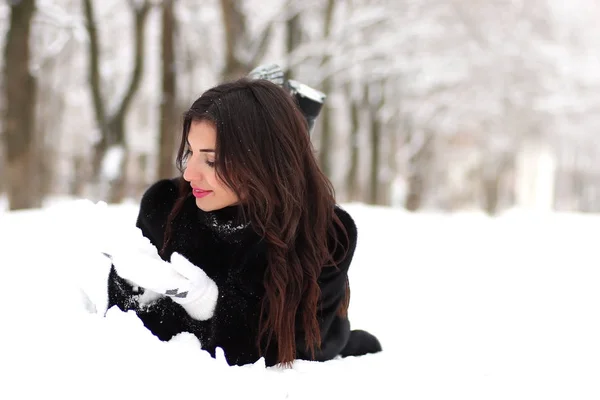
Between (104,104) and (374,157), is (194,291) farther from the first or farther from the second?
(374,157)

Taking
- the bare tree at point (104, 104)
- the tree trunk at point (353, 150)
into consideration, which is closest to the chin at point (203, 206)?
the bare tree at point (104, 104)

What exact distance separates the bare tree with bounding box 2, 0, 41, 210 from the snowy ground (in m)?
2.76

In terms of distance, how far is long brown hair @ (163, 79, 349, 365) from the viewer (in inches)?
91.5

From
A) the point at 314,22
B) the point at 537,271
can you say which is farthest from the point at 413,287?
the point at 314,22

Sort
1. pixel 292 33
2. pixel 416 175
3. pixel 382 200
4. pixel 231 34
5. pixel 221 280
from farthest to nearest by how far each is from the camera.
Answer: pixel 382 200
pixel 416 175
pixel 292 33
pixel 231 34
pixel 221 280

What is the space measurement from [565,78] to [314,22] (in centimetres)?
702

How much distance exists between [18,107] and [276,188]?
22.4 ft

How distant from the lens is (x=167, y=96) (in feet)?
34.4

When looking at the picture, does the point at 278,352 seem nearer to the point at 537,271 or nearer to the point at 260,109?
the point at 260,109

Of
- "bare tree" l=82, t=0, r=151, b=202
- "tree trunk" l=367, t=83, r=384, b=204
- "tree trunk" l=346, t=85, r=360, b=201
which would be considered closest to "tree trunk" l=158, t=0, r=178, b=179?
"bare tree" l=82, t=0, r=151, b=202

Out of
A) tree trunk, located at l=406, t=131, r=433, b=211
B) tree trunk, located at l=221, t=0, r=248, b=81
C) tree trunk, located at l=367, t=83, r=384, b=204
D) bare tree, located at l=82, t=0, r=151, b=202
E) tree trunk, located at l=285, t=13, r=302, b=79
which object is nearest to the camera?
tree trunk, located at l=221, t=0, r=248, b=81

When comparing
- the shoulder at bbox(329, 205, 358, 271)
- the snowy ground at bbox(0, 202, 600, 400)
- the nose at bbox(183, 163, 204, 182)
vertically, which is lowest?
the snowy ground at bbox(0, 202, 600, 400)

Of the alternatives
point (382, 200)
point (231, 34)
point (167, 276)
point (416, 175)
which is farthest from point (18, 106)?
point (416, 175)

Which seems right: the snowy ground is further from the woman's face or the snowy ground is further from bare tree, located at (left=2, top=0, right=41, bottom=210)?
bare tree, located at (left=2, top=0, right=41, bottom=210)
